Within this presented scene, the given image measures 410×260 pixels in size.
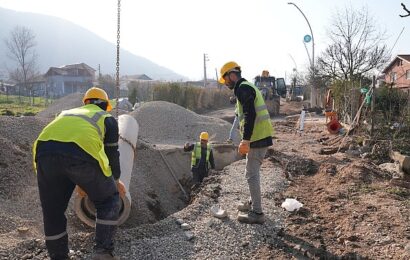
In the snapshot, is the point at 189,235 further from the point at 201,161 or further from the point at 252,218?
the point at 201,161

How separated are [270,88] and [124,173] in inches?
731

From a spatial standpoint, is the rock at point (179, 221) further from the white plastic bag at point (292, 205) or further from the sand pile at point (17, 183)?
the sand pile at point (17, 183)

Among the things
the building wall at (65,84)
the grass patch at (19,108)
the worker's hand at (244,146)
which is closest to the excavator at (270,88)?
the grass patch at (19,108)

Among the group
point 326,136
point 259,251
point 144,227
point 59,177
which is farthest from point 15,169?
point 326,136

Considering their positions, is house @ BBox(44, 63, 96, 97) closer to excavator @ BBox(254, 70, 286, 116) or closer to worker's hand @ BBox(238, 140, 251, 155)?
excavator @ BBox(254, 70, 286, 116)

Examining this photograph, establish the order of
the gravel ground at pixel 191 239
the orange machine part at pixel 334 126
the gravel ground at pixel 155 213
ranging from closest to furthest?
1. the gravel ground at pixel 191 239
2. the gravel ground at pixel 155 213
3. the orange machine part at pixel 334 126

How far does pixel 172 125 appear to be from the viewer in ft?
54.7

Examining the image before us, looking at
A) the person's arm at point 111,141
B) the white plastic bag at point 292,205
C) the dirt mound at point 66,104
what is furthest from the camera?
the dirt mound at point 66,104

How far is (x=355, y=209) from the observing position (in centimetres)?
565

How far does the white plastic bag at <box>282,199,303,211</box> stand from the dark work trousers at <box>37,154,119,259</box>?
271 cm

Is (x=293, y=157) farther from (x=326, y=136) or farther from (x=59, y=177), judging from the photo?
(x=59, y=177)

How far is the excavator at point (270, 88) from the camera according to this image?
2286 centimetres

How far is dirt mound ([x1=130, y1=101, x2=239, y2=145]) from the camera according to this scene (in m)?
15.7

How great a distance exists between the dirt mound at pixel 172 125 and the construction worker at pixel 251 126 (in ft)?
31.7
